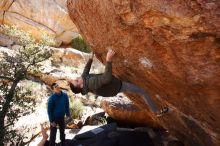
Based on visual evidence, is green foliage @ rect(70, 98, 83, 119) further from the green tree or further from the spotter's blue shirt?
the spotter's blue shirt

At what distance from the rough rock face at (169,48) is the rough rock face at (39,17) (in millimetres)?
20663

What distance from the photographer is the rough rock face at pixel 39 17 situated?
2759cm

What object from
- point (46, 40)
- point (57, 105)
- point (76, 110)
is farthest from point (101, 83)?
point (76, 110)

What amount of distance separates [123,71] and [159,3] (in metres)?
2.73

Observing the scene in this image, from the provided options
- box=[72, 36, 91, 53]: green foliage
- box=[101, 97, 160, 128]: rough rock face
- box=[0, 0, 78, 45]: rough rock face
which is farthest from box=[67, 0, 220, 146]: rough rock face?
box=[0, 0, 78, 45]: rough rock face

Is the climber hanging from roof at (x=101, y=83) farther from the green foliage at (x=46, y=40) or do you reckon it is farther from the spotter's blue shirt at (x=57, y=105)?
the green foliage at (x=46, y=40)

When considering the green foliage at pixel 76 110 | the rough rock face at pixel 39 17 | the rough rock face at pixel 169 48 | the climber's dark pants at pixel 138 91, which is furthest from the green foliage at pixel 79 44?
the climber's dark pants at pixel 138 91

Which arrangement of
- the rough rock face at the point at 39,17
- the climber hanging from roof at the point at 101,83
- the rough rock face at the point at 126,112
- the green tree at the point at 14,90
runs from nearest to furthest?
the climber hanging from roof at the point at 101,83, the green tree at the point at 14,90, the rough rock face at the point at 126,112, the rough rock face at the point at 39,17

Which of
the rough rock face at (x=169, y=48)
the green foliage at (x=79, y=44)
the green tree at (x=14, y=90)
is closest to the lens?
the rough rock face at (x=169, y=48)

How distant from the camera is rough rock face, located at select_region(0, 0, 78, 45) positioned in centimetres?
2759

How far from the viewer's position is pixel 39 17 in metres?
28.2

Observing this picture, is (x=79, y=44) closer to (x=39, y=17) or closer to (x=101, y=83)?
(x=39, y=17)

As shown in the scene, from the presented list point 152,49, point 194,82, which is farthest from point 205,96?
point 152,49

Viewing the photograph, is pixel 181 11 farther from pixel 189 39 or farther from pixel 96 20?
pixel 96 20
